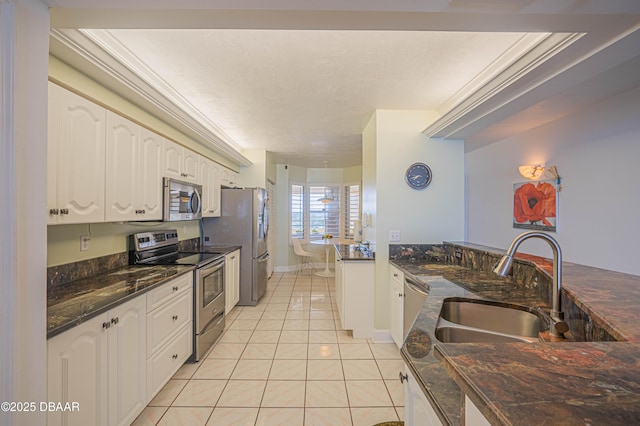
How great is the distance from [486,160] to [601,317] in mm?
4148

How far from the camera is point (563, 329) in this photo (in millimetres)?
1090

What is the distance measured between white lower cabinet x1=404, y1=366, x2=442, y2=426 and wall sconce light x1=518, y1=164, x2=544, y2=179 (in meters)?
3.61

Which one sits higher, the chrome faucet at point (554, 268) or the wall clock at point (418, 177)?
the wall clock at point (418, 177)

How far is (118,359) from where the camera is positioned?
4.88ft

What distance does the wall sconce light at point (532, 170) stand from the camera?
11.1ft

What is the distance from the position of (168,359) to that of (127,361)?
491mm

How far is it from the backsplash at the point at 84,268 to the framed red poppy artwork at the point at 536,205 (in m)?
4.65

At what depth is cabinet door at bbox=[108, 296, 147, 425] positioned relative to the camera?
57.0 inches

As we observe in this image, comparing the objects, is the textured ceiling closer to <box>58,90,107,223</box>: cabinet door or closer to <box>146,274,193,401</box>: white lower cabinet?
<box>58,90,107,223</box>: cabinet door

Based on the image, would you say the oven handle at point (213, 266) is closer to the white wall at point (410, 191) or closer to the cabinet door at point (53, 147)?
the cabinet door at point (53, 147)

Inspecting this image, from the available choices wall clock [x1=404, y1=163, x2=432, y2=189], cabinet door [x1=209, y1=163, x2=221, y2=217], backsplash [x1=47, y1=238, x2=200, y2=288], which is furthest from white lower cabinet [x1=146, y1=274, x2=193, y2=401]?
wall clock [x1=404, y1=163, x2=432, y2=189]

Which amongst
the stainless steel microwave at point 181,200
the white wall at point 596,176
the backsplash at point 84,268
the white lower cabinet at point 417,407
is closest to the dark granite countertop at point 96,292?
the backsplash at point 84,268

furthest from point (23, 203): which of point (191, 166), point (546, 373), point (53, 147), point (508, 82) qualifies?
point (508, 82)

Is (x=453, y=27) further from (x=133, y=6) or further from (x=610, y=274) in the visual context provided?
(x=610, y=274)
